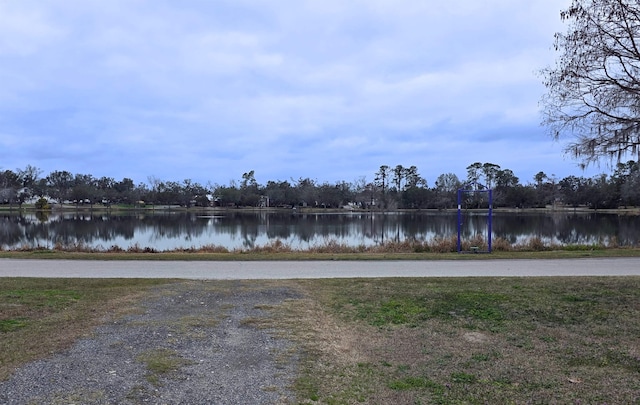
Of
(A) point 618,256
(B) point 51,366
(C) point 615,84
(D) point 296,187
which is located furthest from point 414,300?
(D) point 296,187

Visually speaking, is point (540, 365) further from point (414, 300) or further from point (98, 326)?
point (98, 326)

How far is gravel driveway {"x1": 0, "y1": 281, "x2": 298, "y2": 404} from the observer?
375cm

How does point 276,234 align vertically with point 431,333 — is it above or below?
above

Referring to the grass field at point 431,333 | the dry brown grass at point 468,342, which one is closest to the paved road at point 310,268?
the grass field at point 431,333

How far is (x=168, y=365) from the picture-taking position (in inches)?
175

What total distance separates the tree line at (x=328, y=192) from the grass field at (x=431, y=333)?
3318 inches

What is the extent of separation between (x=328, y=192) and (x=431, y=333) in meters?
95.9

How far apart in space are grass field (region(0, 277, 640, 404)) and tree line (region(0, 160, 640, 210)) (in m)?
84.3

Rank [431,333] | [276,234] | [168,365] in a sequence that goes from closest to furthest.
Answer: [168,365], [431,333], [276,234]

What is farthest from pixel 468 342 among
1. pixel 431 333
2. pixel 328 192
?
pixel 328 192

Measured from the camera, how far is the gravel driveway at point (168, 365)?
375 centimetres

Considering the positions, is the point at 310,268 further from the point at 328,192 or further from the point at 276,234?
the point at 328,192

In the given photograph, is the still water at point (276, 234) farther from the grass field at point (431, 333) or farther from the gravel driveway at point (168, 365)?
the gravel driveway at point (168, 365)

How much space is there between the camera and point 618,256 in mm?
14102
